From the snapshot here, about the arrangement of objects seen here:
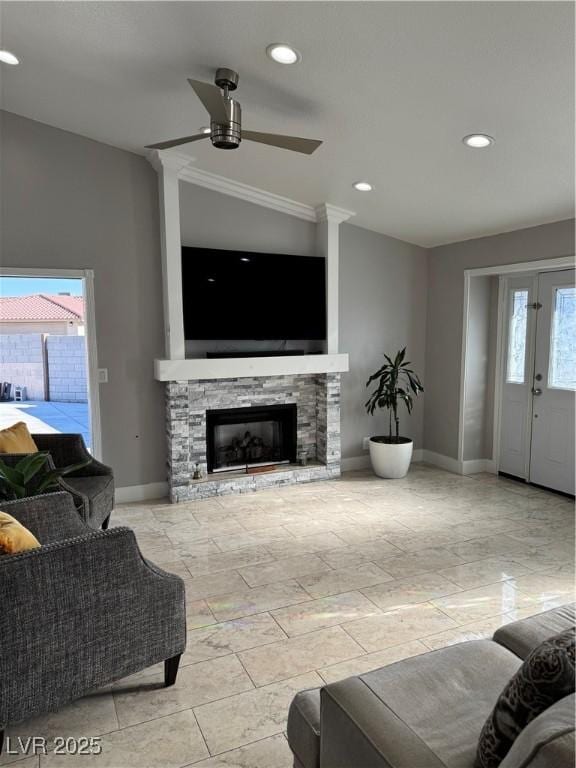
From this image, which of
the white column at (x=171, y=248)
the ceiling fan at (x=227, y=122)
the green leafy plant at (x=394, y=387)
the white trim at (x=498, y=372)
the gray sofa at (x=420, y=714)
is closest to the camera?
the gray sofa at (x=420, y=714)

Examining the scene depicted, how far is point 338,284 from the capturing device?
541 cm

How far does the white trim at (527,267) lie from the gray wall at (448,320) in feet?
0.17

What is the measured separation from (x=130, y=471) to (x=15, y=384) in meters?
1.26

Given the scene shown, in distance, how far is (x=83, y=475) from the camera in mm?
3924

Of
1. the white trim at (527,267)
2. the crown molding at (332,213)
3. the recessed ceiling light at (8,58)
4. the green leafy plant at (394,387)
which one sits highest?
the recessed ceiling light at (8,58)

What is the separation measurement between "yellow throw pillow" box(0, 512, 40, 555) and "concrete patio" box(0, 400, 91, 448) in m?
2.85

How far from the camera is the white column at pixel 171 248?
452cm

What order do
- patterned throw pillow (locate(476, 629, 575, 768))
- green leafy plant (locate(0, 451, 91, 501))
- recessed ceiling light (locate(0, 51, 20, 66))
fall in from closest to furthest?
patterned throw pillow (locate(476, 629, 575, 768))
green leafy plant (locate(0, 451, 91, 501))
recessed ceiling light (locate(0, 51, 20, 66))

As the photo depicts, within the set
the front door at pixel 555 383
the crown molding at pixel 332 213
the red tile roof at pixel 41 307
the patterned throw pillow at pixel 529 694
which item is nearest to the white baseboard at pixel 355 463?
the front door at pixel 555 383

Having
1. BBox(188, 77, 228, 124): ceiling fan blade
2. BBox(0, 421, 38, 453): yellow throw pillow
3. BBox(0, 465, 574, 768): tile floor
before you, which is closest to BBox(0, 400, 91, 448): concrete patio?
BBox(0, 465, 574, 768): tile floor

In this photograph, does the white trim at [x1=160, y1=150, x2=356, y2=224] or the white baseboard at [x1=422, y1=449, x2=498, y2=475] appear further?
the white baseboard at [x1=422, y1=449, x2=498, y2=475]

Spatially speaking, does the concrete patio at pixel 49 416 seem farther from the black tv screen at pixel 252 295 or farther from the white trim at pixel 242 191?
the white trim at pixel 242 191

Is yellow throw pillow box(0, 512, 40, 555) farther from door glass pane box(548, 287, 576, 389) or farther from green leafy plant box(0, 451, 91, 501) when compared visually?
door glass pane box(548, 287, 576, 389)

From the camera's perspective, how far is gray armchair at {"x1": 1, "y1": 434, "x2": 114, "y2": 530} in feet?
11.5
